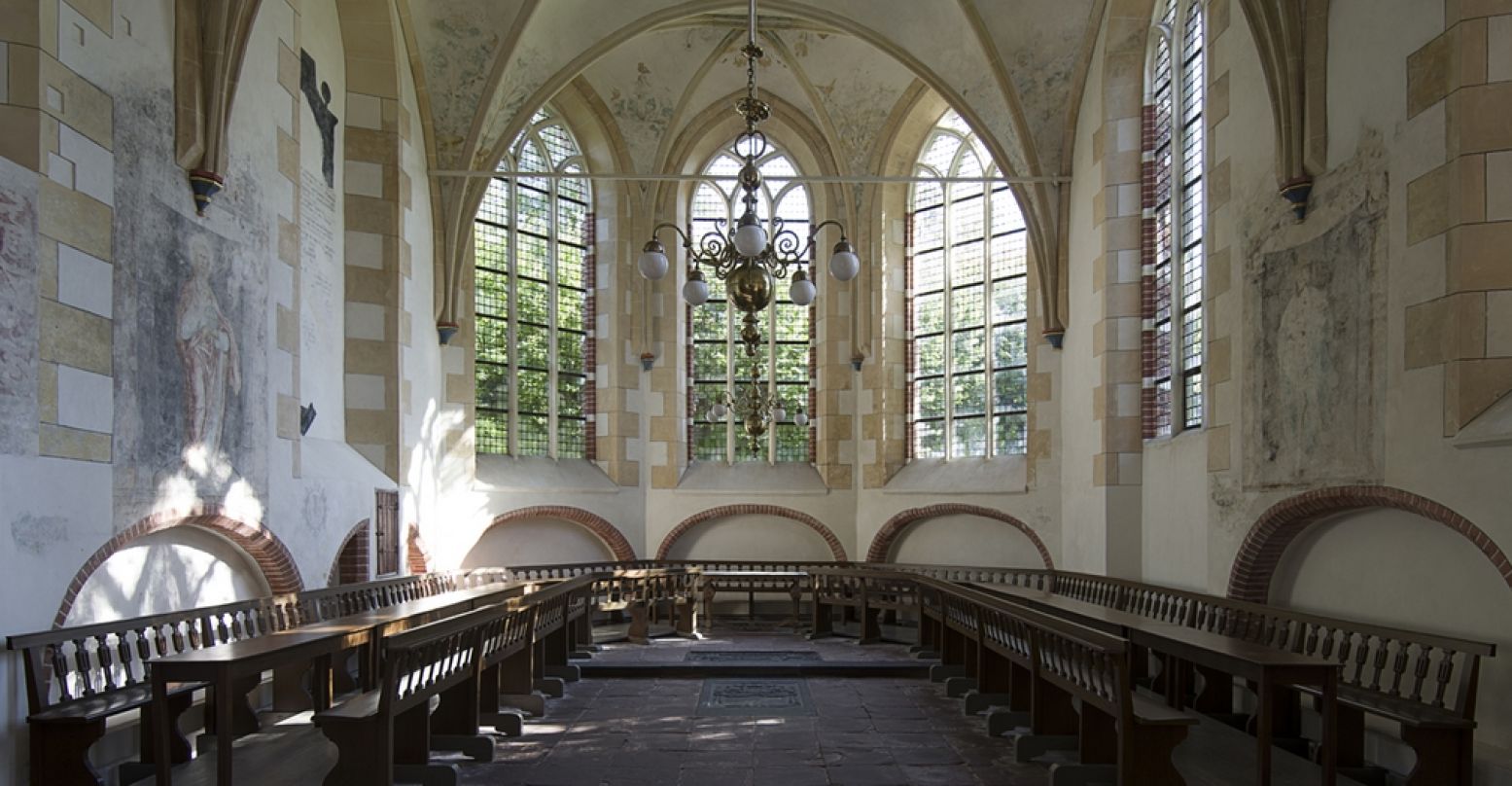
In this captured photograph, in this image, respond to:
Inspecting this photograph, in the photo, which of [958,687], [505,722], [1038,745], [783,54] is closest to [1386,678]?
[1038,745]

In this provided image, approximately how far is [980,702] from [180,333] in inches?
238

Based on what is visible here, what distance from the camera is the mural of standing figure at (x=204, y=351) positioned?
293 inches

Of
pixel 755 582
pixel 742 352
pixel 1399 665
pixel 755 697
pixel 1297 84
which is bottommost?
pixel 755 697

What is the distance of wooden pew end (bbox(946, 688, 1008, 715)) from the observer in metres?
7.89

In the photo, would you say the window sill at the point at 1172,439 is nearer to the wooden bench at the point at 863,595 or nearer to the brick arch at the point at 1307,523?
the brick arch at the point at 1307,523

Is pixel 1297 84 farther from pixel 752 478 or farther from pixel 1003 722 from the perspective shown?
pixel 752 478

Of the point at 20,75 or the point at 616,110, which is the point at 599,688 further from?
the point at 616,110

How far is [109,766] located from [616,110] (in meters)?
11.2

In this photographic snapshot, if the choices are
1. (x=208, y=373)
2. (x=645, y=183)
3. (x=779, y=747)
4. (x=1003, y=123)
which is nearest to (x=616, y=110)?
(x=645, y=183)

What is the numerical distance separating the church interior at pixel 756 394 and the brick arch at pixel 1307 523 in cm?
4

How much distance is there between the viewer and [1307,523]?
7.70 metres

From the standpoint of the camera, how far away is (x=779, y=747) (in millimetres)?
6910

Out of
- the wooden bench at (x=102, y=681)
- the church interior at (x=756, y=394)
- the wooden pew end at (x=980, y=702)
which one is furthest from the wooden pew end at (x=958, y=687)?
the wooden bench at (x=102, y=681)

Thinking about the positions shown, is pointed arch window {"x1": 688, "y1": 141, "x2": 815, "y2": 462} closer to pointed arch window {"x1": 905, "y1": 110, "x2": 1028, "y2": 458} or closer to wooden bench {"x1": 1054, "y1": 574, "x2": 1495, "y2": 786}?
pointed arch window {"x1": 905, "y1": 110, "x2": 1028, "y2": 458}
